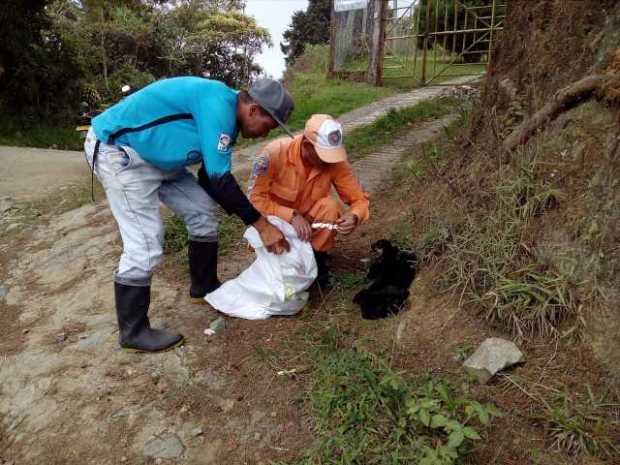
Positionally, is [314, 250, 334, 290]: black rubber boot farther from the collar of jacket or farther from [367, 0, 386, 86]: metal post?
[367, 0, 386, 86]: metal post

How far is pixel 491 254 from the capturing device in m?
2.54

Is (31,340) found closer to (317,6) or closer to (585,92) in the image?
(585,92)

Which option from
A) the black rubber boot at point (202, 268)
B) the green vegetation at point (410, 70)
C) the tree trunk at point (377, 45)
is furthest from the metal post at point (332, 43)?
the black rubber boot at point (202, 268)

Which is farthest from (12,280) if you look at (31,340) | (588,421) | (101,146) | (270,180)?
(588,421)

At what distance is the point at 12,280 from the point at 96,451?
90.7 inches

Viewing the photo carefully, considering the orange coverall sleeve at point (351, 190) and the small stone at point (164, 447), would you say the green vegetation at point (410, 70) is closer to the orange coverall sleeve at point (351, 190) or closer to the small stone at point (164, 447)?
the orange coverall sleeve at point (351, 190)

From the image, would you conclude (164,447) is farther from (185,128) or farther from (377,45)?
(377,45)

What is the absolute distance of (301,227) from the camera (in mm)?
2871

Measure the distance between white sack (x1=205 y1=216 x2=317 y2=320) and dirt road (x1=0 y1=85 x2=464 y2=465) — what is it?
0.07 m

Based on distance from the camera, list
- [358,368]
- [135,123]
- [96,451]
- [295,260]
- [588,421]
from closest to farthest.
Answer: [588,421] < [96,451] < [358,368] < [135,123] < [295,260]

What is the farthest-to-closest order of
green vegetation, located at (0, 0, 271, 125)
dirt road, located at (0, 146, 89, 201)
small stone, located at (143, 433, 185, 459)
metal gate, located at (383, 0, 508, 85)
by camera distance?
metal gate, located at (383, 0, 508, 85), green vegetation, located at (0, 0, 271, 125), dirt road, located at (0, 146, 89, 201), small stone, located at (143, 433, 185, 459)

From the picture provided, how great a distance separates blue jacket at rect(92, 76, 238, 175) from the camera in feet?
7.70

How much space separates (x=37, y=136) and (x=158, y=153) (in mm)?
8554

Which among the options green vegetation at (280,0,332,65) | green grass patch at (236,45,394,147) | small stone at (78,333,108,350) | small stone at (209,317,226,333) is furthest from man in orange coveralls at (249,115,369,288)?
green vegetation at (280,0,332,65)
